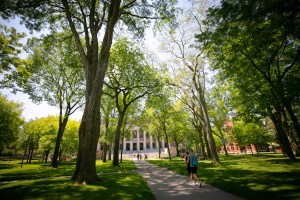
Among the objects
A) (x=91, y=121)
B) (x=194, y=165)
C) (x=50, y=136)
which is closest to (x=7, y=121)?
(x=50, y=136)

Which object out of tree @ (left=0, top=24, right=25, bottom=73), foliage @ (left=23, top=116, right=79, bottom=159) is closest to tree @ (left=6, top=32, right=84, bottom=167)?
tree @ (left=0, top=24, right=25, bottom=73)

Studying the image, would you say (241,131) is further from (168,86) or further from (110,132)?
(110,132)

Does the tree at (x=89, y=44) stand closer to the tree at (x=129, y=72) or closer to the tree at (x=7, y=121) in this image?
the tree at (x=129, y=72)

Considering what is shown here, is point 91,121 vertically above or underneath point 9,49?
underneath

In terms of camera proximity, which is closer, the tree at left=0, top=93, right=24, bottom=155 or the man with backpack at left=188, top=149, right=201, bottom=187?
the man with backpack at left=188, top=149, right=201, bottom=187

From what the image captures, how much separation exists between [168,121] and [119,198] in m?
35.0

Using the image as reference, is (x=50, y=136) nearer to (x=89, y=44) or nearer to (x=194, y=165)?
(x=89, y=44)

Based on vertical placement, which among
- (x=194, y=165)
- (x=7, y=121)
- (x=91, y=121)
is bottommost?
(x=194, y=165)

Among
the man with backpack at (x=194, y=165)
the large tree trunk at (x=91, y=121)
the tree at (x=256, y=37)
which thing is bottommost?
the man with backpack at (x=194, y=165)

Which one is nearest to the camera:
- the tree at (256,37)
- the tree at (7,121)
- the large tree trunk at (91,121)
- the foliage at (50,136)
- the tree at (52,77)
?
the tree at (256,37)

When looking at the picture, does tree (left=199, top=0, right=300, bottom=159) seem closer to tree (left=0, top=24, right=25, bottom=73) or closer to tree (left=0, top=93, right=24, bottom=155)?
tree (left=0, top=24, right=25, bottom=73)

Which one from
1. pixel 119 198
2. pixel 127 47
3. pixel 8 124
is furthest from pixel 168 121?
pixel 119 198

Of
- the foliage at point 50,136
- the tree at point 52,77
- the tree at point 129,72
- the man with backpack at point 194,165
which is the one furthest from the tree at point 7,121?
the man with backpack at point 194,165

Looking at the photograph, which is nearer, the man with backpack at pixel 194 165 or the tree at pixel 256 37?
the tree at pixel 256 37
